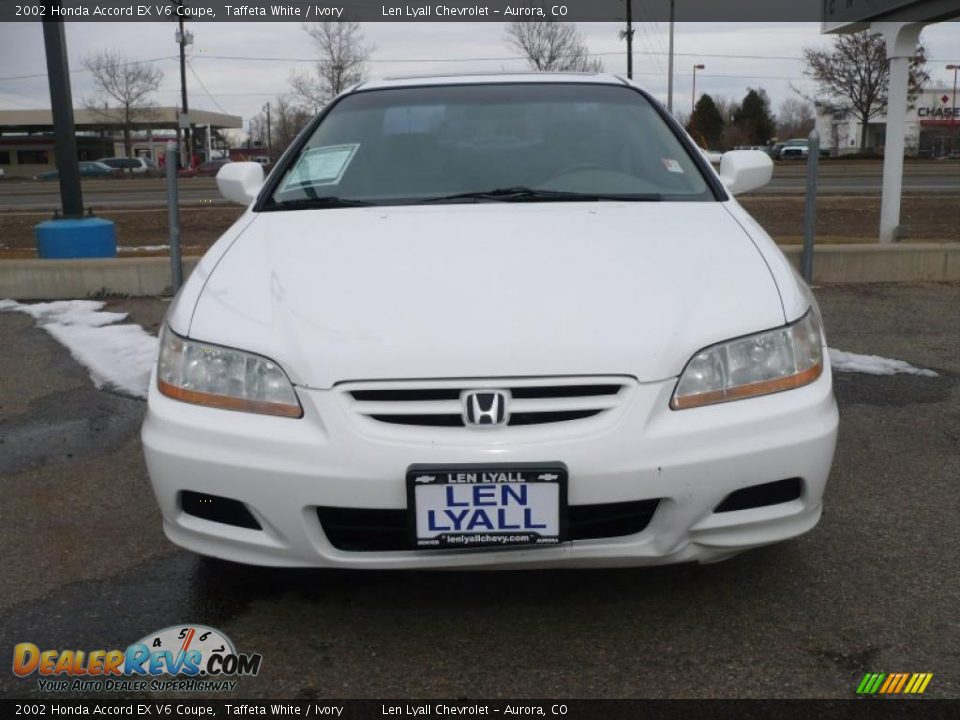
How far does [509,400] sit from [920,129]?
75419 millimetres

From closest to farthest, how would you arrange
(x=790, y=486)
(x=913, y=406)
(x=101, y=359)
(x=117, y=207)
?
(x=790, y=486) < (x=913, y=406) < (x=101, y=359) < (x=117, y=207)

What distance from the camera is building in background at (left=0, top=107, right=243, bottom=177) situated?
62.4m

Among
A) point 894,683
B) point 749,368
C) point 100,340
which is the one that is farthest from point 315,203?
point 100,340

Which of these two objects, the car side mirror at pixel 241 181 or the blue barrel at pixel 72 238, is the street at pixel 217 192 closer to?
the blue barrel at pixel 72 238

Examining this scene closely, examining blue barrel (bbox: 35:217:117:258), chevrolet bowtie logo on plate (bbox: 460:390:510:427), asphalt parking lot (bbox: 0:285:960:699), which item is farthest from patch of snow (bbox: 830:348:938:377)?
blue barrel (bbox: 35:217:117:258)

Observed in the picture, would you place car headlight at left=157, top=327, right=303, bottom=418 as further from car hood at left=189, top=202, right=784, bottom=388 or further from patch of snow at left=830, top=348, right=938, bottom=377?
patch of snow at left=830, top=348, right=938, bottom=377

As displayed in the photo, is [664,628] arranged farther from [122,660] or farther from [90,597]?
[90,597]

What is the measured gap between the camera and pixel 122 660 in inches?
92.5

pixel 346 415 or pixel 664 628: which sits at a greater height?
pixel 346 415

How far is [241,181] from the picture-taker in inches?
145

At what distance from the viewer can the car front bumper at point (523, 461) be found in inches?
83.4

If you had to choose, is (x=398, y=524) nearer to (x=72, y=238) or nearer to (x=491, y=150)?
(x=491, y=150)

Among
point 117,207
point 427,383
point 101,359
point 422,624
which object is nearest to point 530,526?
point 427,383
